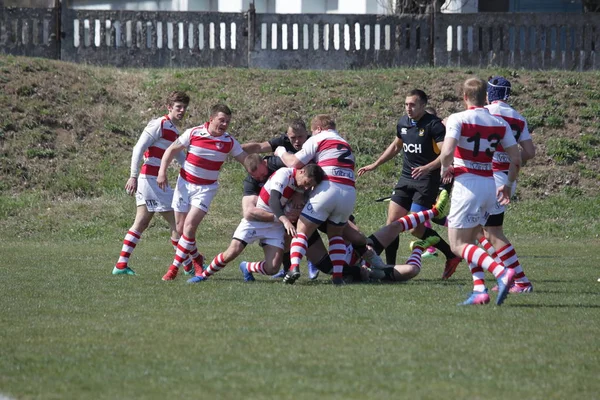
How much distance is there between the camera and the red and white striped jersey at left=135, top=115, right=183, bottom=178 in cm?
1216

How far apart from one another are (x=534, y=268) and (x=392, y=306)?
4533 mm

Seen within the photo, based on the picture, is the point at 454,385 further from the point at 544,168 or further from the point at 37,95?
the point at 37,95

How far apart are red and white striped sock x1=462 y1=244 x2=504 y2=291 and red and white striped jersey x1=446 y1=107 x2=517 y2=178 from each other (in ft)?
2.34

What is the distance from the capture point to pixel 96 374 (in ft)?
21.0

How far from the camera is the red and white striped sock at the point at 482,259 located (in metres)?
9.05

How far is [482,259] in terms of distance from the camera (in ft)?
30.0

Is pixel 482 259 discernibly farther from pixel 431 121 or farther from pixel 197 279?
pixel 197 279

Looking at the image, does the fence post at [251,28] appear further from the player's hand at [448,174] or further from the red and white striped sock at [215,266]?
the player's hand at [448,174]

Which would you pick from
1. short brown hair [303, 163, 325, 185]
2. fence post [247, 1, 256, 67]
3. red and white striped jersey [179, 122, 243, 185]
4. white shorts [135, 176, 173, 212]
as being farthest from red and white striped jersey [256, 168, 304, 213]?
fence post [247, 1, 256, 67]

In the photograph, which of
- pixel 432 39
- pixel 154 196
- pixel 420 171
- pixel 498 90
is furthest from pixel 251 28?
pixel 498 90

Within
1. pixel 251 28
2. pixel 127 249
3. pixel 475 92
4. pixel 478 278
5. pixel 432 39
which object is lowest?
pixel 127 249

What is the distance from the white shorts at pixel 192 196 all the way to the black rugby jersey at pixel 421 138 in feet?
7.51

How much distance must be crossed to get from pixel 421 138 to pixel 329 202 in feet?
6.29

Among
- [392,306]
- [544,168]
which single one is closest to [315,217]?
[392,306]
